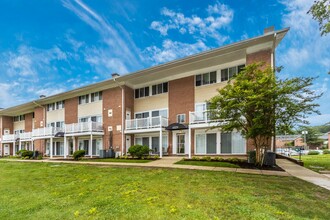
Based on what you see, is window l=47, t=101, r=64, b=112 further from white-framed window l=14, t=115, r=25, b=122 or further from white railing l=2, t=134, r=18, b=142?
white-framed window l=14, t=115, r=25, b=122

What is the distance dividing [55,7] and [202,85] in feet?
50.6

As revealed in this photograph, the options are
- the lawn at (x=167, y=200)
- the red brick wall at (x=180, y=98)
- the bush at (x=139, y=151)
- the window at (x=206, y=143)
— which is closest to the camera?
the lawn at (x=167, y=200)

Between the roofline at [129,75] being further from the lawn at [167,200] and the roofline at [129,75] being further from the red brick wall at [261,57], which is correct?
the lawn at [167,200]

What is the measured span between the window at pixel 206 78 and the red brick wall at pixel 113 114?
838cm

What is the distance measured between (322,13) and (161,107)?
45.9ft

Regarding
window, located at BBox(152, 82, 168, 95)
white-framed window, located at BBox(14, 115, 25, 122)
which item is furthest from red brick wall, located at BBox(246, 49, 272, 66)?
white-framed window, located at BBox(14, 115, 25, 122)

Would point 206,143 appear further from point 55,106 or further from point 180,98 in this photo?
point 55,106

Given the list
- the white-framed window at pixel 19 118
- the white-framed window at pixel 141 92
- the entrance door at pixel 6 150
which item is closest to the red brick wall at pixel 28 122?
the white-framed window at pixel 19 118

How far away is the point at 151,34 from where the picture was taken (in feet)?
83.7

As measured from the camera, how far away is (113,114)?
68.8 feet

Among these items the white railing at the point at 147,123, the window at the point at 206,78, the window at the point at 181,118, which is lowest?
the white railing at the point at 147,123

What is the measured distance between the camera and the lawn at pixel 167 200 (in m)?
4.37

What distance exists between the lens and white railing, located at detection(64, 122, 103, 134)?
68.5 ft

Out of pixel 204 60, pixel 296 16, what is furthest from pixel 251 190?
pixel 296 16
